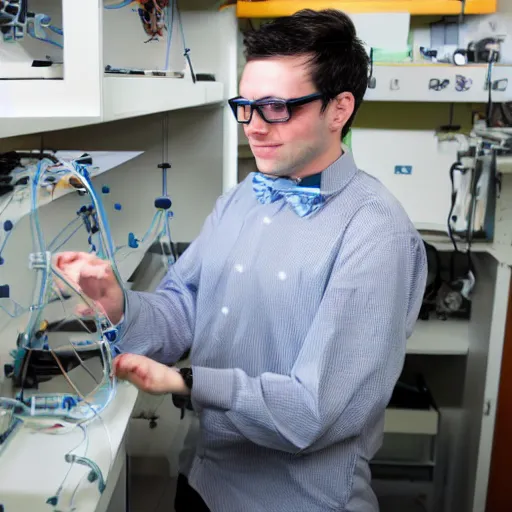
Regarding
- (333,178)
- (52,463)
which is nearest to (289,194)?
(333,178)

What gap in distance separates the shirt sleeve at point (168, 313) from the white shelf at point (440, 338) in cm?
116

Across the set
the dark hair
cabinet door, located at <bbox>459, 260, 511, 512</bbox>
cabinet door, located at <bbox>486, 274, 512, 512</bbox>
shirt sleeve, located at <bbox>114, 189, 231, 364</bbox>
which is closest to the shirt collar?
the dark hair

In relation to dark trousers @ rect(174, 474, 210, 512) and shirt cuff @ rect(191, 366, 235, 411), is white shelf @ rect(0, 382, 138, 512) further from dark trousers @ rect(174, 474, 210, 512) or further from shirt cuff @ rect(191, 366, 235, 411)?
dark trousers @ rect(174, 474, 210, 512)

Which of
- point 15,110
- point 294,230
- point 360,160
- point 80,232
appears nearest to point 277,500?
point 294,230

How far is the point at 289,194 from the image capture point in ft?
4.21

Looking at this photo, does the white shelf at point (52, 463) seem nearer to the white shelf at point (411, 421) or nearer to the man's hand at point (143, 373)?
the man's hand at point (143, 373)

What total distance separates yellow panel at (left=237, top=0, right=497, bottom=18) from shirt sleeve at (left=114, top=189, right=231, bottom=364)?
1122mm

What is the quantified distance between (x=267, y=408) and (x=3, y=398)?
1.29 feet

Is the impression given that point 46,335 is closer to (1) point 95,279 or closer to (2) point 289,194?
→ (1) point 95,279

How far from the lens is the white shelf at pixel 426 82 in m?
2.43

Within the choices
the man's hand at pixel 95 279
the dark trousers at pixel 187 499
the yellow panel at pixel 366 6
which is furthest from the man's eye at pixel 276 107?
the yellow panel at pixel 366 6

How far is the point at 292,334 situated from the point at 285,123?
1.20 feet

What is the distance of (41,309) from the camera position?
1043 mm

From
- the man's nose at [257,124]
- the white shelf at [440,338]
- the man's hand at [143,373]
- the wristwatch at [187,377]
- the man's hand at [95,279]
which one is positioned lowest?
the white shelf at [440,338]
